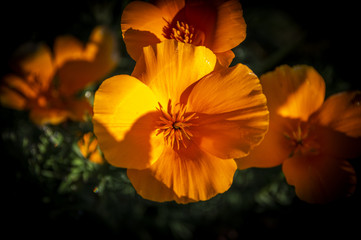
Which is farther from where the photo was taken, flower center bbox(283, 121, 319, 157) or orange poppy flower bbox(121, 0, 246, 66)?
flower center bbox(283, 121, 319, 157)

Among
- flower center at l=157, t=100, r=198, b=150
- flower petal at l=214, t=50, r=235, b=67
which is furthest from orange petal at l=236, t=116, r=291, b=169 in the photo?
flower petal at l=214, t=50, r=235, b=67

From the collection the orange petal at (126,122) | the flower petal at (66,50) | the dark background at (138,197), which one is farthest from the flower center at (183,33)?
the flower petal at (66,50)

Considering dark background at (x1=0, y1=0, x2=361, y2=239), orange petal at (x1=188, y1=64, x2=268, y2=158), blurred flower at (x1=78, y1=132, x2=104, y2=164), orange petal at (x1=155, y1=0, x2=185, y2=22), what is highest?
orange petal at (x1=155, y1=0, x2=185, y2=22)

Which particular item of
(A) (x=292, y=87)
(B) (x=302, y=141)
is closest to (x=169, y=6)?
(A) (x=292, y=87)

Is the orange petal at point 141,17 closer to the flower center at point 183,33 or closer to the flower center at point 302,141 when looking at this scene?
the flower center at point 183,33

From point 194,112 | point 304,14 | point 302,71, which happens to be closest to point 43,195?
point 194,112

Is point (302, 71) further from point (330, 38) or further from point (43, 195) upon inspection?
point (43, 195)

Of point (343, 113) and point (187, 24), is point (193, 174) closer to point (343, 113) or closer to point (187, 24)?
point (187, 24)

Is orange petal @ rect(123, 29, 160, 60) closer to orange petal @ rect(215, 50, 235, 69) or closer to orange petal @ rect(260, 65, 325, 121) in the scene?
orange petal @ rect(215, 50, 235, 69)
